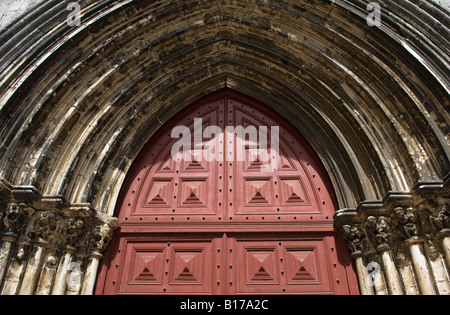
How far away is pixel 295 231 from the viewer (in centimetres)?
387

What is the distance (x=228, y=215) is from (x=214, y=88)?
184 centimetres

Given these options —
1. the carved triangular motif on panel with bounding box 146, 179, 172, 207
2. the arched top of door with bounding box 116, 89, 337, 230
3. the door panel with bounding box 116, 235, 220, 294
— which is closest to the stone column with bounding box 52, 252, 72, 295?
the door panel with bounding box 116, 235, 220, 294

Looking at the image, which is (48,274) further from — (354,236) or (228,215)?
(354,236)

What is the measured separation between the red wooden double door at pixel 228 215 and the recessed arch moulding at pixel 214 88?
0.23 metres

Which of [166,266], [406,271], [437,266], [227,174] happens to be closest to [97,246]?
[166,266]

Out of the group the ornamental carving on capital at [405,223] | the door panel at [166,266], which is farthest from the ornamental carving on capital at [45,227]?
the ornamental carving on capital at [405,223]

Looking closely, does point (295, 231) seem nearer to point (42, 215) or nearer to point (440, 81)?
point (440, 81)

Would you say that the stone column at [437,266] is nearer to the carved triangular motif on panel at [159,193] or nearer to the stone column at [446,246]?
the stone column at [446,246]

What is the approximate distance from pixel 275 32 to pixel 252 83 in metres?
0.72

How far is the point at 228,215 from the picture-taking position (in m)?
4.01

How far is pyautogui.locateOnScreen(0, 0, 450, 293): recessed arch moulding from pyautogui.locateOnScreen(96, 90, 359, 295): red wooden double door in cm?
23

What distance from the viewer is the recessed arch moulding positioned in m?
3.48
